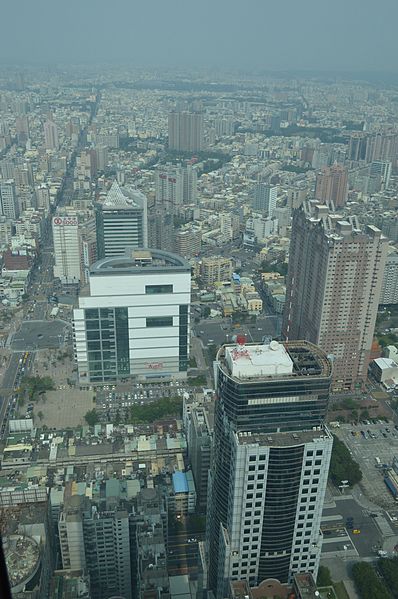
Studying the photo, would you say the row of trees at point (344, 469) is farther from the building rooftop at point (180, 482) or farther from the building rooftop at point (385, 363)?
the building rooftop at point (385, 363)

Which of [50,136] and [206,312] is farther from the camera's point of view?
[50,136]

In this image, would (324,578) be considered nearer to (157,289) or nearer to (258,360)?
(258,360)

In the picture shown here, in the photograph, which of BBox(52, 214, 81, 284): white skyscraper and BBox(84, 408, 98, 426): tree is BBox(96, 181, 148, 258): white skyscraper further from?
BBox(84, 408, 98, 426): tree

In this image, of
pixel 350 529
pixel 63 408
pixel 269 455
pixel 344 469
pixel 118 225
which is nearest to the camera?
pixel 269 455

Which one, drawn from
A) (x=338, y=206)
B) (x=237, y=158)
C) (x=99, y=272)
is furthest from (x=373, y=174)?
(x=99, y=272)

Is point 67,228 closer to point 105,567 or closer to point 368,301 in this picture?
point 368,301

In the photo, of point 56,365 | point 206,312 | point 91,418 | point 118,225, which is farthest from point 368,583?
point 118,225
